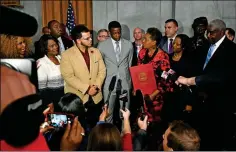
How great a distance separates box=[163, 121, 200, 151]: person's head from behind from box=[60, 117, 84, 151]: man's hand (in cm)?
51

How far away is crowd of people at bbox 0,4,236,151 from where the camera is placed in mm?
1995

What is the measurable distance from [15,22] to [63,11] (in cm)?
567

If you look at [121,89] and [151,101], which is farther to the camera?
[121,89]

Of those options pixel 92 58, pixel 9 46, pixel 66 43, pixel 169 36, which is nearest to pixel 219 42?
pixel 92 58

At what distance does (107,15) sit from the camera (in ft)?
20.6

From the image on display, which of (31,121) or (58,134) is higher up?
(31,121)

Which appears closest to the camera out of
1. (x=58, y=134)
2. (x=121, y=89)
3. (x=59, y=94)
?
(x=58, y=134)

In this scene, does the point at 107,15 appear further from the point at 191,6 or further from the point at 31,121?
the point at 31,121

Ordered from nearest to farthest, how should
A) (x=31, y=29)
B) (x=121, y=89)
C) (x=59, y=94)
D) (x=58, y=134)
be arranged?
1. (x=31, y=29)
2. (x=58, y=134)
3. (x=59, y=94)
4. (x=121, y=89)

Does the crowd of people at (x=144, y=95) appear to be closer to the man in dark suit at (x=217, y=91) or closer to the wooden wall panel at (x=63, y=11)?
the man in dark suit at (x=217, y=91)

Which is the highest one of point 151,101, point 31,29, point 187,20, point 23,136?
point 187,20

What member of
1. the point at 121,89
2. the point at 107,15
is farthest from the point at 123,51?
the point at 107,15

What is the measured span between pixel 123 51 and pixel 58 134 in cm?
240

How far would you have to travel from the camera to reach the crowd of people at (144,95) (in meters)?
2.00
